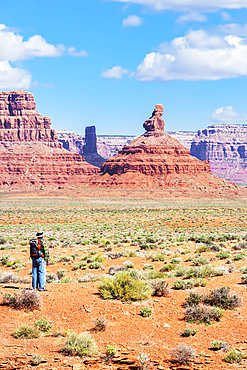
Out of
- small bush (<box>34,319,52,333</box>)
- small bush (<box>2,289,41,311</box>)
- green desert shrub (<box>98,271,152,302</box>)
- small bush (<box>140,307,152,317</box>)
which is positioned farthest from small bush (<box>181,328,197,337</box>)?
small bush (<box>2,289,41,311</box>)

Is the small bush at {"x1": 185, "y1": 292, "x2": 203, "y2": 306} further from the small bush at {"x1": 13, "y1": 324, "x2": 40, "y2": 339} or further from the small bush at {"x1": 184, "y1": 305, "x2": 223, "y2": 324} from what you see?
the small bush at {"x1": 13, "y1": 324, "x2": 40, "y2": 339}

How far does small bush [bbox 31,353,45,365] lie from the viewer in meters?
6.68

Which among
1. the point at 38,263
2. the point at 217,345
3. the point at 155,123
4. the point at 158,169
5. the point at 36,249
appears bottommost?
the point at 217,345

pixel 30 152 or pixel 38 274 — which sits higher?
pixel 30 152

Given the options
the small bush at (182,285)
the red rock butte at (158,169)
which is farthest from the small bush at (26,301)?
the red rock butte at (158,169)

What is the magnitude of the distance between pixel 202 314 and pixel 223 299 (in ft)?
2.84

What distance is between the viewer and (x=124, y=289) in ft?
33.0

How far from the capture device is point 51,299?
983cm

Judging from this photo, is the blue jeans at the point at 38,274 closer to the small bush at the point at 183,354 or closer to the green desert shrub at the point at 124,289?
the green desert shrub at the point at 124,289

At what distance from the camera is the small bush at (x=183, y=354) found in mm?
6766

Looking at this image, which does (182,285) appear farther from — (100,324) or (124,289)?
(100,324)

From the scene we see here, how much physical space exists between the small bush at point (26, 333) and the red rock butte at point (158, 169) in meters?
109

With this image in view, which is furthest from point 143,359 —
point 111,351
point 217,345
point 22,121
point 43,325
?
point 22,121

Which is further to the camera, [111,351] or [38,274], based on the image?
[38,274]
